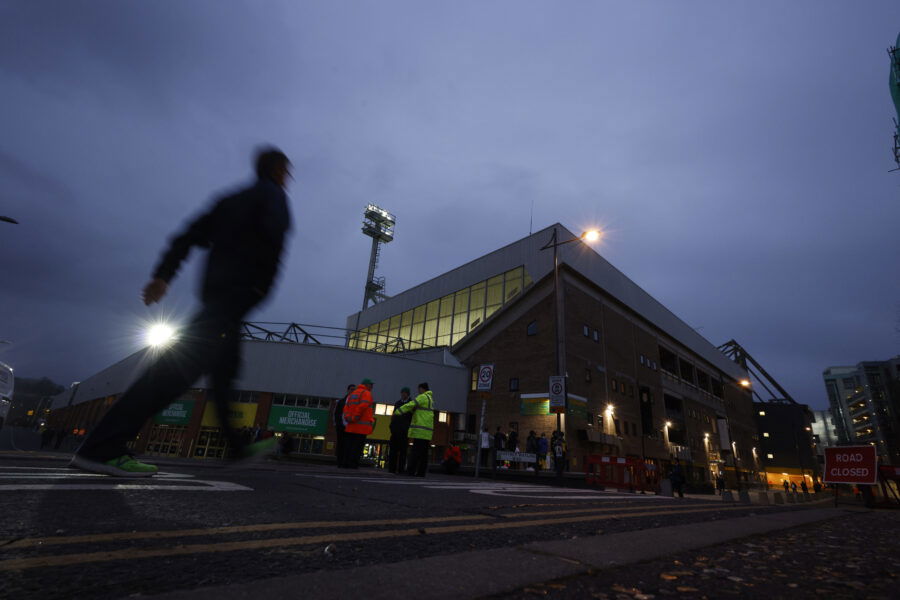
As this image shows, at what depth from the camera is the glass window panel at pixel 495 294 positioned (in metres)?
33.4

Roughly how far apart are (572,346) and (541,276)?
5.77m

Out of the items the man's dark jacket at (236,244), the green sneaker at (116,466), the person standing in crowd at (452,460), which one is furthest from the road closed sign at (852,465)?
the green sneaker at (116,466)

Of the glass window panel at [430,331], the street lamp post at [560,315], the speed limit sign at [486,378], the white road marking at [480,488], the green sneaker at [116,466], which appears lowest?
the white road marking at [480,488]

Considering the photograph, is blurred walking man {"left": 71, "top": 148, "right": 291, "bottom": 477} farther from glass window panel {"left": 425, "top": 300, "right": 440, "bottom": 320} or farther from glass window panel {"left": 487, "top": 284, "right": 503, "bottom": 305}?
glass window panel {"left": 425, "top": 300, "right": 440, "bottom": 320}

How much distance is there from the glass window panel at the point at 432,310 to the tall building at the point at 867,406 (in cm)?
6445

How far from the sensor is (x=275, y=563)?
1372mm

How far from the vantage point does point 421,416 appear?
8609 millimetres

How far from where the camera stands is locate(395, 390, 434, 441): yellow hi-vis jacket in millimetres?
8500

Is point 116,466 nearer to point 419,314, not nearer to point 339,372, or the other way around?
point 339,372

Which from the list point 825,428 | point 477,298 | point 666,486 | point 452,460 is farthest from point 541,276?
point 825,428

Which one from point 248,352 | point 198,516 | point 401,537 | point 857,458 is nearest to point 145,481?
point 198,516

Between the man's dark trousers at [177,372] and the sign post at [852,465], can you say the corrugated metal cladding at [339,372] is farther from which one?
the man's dark trousers at [177,372]

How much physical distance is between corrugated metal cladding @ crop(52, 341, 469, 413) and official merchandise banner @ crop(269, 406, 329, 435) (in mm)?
996

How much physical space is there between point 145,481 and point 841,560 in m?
4.13
